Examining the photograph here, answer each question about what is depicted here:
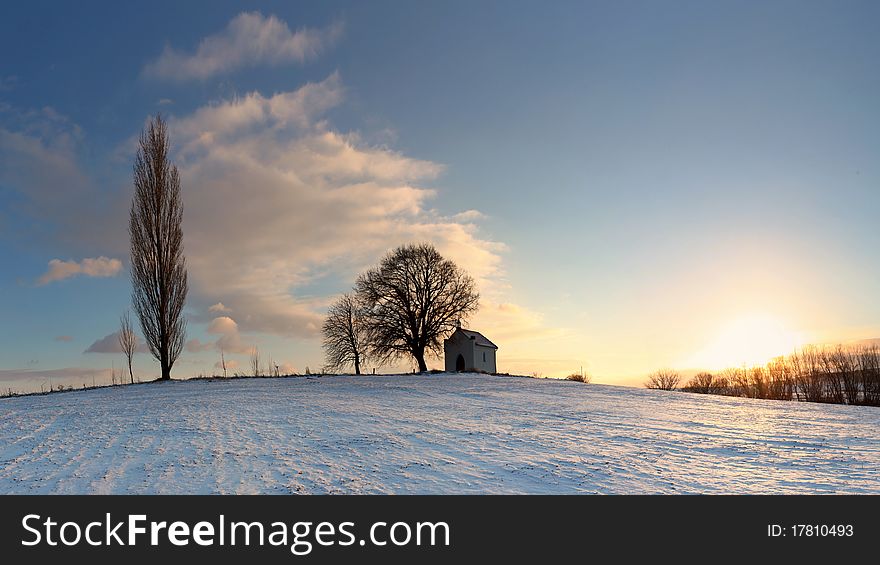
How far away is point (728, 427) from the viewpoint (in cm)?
1638

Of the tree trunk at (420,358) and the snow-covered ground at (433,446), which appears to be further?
the tree trunk at (420,358)

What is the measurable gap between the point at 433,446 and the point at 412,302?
1382 inches

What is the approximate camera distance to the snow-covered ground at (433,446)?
9680 millimetres

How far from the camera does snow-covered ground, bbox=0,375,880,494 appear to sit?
9.68 m

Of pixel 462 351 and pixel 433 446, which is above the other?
pixel 462 351

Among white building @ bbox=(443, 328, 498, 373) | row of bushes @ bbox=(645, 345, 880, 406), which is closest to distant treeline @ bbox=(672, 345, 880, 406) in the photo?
row of bushes @ bbox=(645, 345, 880, 406)

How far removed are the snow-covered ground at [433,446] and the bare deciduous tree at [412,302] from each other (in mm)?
23273

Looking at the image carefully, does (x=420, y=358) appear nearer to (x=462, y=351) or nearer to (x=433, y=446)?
(x=462, y=351)

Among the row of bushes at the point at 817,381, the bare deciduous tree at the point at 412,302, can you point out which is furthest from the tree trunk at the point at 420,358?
the row of bushes at the point at 817,381

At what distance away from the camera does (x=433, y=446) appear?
12.7m

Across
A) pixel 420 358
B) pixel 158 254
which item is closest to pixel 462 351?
pixel 420 358

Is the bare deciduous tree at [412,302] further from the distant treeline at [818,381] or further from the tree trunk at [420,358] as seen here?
the distant treeline at [818,381]
